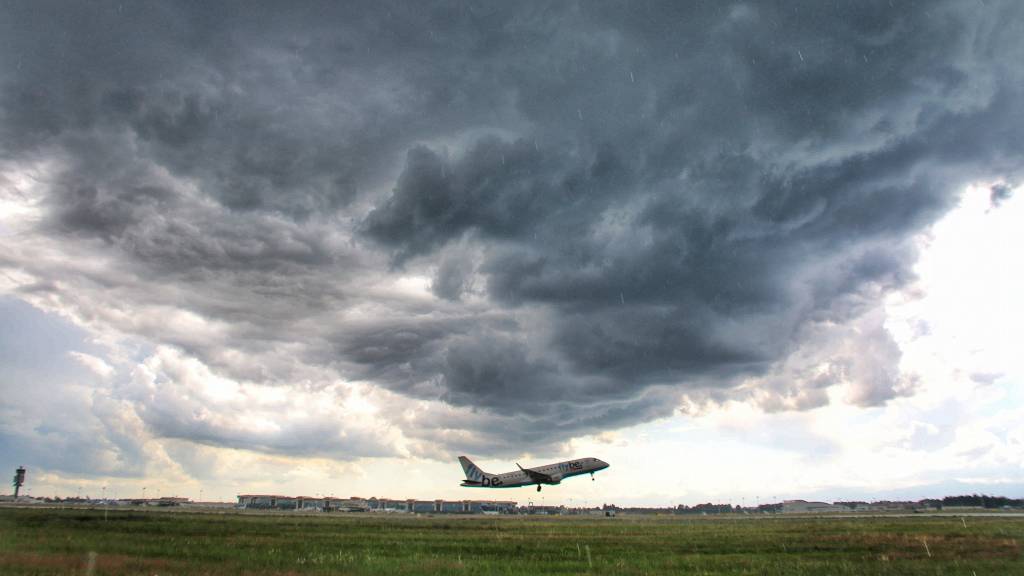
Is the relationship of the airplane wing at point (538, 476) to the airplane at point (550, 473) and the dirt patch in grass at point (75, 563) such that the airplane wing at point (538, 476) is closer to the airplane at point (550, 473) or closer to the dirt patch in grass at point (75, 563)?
the airplane at point (550, 473)

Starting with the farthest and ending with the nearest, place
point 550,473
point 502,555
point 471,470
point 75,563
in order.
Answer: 1. point 471,470
2. point 550,473
3. point 502,555
4. point 75,563

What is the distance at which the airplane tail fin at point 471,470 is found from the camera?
156212 millimetres

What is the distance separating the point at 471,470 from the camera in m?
162

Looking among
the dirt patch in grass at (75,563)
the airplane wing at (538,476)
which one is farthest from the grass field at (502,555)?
the airplane wing at (538,476)

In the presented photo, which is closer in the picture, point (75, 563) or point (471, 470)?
point (75, 563)

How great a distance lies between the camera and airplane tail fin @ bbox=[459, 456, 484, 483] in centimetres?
15621

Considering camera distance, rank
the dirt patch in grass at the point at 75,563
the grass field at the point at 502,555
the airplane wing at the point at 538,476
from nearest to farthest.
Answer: the dirt patch in grass at the point at 75,563
the grass field at the point at 502,555
the airplane wing at the point at 538,476

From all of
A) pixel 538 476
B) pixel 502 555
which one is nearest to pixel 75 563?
pixel 502 555

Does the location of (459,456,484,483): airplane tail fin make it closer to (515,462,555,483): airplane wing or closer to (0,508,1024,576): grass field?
(515,462,555,483): airplane wing

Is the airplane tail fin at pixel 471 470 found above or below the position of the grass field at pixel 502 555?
above

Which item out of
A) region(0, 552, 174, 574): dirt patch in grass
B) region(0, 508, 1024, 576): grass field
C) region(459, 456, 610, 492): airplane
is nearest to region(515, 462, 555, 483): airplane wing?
region(459, 456, 610, 492): airplane

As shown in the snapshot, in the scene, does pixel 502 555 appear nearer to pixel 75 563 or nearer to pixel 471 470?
pixel 75 563

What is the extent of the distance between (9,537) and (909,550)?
6793 cm

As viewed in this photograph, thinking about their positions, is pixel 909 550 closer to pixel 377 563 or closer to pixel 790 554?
pixel 790 554
